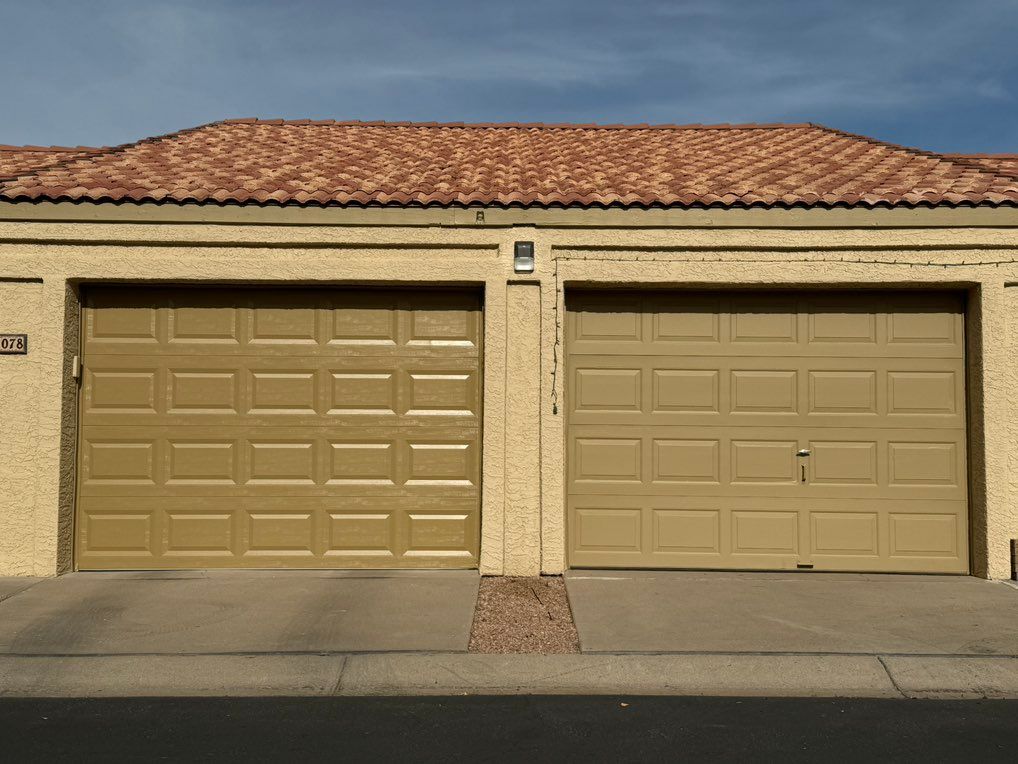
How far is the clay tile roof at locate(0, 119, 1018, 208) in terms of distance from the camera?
25.3ft

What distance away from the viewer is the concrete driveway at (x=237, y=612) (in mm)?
5578

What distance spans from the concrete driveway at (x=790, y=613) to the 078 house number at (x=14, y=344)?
17.8 ft

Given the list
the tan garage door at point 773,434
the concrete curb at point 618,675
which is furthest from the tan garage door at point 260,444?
the concrete curb at point 618,675

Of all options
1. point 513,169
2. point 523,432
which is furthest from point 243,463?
point 513,169

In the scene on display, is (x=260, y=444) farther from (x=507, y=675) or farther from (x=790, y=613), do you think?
(x=790, y=613)

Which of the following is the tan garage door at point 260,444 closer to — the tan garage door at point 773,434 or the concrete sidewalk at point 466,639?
the concrete sidewalk at point 466,639

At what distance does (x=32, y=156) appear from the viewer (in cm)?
1048

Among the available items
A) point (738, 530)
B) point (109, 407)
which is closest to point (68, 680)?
point (109, 407)

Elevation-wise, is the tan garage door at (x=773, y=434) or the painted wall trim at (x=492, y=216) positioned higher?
the painted wall trim at (x=492, y=216)

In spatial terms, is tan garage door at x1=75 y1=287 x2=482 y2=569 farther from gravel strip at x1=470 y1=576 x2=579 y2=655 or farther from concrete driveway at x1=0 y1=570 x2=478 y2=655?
gravel strip at x1=470 y1=576 x2=579 y2=655

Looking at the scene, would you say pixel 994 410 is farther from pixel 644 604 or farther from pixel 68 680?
pixel 68 680

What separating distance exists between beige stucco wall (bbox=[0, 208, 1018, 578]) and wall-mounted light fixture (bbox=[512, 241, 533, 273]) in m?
0.08

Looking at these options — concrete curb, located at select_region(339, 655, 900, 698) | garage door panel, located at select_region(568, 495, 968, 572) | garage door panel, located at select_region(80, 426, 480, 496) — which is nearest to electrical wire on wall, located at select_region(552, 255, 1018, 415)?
garage door panel, located at select_region(80, 426, 480, 496)

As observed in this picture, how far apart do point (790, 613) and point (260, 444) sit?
491 centimetres
